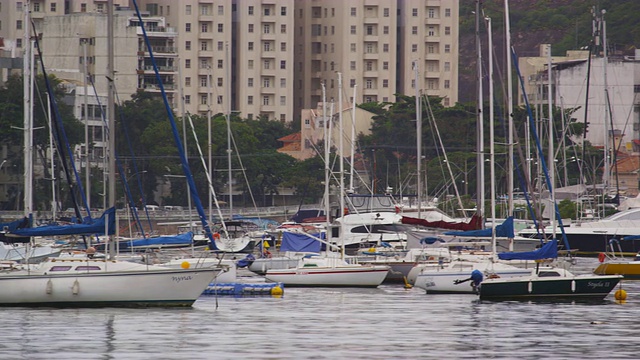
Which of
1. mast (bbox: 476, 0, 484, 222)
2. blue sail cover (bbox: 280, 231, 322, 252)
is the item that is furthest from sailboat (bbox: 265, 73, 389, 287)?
blue sail cover (bbox: 280, 231, 322, 252)

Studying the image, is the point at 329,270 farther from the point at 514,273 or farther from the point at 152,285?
the point at 152,285

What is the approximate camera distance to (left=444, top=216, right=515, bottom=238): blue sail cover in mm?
53094

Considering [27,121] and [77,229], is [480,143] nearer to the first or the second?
[27,121]

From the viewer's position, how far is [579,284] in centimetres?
4669

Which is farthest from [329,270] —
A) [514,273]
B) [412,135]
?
[412,135]

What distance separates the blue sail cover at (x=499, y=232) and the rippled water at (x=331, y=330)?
16.9 feet

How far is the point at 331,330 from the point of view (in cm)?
3828

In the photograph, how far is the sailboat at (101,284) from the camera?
42.0 m

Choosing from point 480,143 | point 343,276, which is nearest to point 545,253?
point 343,276

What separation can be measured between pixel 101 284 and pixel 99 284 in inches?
2.7

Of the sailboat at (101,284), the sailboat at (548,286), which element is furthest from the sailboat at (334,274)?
the sailboat at (101,284)

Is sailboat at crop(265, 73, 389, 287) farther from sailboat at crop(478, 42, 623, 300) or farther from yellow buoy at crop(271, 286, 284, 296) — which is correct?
sailboat at crop(478, 42, 623, 300)

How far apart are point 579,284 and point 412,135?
11124 centimetres

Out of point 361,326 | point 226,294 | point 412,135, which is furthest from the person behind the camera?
point 412,135
